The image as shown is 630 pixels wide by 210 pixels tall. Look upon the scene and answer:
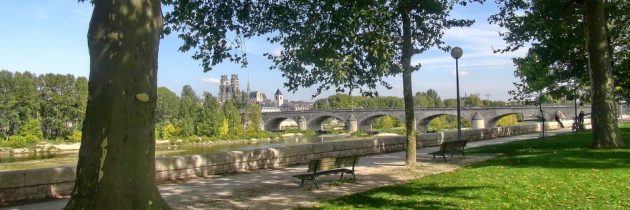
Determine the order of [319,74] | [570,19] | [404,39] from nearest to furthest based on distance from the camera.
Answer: [319,74], [404,39], [570,19]

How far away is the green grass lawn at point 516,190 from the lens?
25.3ft

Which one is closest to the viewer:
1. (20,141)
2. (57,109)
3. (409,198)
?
(409,198)

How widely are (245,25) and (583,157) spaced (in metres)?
9.51

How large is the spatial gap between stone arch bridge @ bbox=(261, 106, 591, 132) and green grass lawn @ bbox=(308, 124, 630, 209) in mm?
58779

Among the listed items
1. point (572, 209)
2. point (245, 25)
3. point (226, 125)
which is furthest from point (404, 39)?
point (226, 125)

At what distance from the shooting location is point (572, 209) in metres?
7.21

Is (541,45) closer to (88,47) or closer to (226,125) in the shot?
(88,47)

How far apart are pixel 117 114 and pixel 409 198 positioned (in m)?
4.87

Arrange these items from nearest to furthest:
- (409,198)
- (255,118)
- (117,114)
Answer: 1. (117,114)
2. (409,198)
3. (255,118)

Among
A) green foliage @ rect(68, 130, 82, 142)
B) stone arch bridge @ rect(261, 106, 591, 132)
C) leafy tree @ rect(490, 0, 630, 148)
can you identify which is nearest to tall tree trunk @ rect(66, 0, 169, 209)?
leafy tree @ rect(490, 0, 630, 148)

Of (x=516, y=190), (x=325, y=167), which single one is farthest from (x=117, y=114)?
(x=516, y=190)

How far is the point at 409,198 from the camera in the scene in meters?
8.43

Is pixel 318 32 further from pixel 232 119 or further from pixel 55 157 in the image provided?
pixel 232 119

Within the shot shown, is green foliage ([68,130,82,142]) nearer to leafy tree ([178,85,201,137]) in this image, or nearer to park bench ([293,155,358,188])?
leafy tree ([178,85,201,137])
